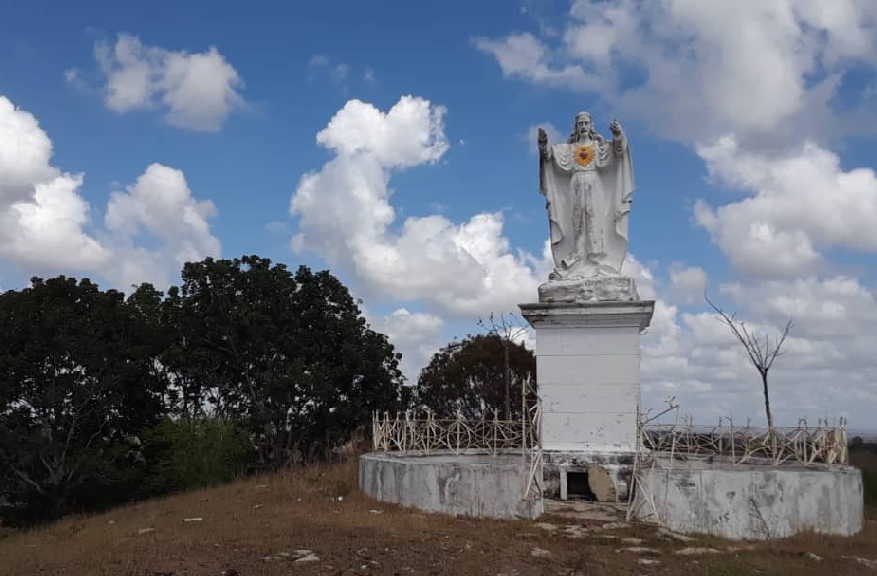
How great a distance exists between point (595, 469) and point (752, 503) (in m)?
2.55

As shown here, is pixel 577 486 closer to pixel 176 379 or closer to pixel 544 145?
pixel 544 145

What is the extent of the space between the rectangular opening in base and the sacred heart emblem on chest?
19.3 feet

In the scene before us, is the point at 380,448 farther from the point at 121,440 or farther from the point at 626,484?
the point at 121,440

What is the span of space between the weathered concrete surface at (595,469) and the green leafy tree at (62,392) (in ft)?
57.2

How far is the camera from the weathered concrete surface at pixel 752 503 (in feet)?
39.0

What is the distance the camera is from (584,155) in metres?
15.0

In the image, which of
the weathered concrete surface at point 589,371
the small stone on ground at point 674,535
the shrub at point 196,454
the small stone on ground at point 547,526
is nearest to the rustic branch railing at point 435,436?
the weathered concrete surface at point 589,371

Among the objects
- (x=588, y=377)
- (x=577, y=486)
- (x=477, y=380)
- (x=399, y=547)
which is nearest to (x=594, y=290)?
(x=588, y=377)

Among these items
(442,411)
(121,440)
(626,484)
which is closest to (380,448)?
(626,484)

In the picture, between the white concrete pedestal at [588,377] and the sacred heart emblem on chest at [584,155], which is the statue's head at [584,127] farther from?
the white concrete pedestal at [588,377]

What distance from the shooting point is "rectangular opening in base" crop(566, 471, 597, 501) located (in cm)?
1347

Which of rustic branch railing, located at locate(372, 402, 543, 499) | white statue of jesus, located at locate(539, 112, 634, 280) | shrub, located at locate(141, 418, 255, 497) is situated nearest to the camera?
white statue of jesus, located at locate(539, 112, 634, 280)

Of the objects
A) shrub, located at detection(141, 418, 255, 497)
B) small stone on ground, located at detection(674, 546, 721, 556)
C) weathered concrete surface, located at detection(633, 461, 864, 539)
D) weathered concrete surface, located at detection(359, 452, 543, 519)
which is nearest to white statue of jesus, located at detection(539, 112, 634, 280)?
weathered concrete surface, located at detection(359, 452, 543, 519)

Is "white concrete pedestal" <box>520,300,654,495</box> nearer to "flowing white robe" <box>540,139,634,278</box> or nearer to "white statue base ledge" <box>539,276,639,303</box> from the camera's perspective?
"white statue base ledge" <box>539,276,639,303</box>
